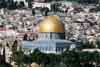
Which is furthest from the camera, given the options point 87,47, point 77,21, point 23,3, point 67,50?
point 23,3

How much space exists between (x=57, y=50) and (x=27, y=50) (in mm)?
1046

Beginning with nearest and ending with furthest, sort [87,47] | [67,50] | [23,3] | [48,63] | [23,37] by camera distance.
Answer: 1. [48,63]
2. [67,50]
3. [87,47]
4. [23,37]
5. [23,3]

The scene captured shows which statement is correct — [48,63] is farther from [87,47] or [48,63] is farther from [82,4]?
[82,4]

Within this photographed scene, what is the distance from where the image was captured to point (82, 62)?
27.8 metres

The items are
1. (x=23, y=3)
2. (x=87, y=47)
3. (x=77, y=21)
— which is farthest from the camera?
(x=23, y=3)

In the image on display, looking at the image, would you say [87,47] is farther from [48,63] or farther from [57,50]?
[48,63]

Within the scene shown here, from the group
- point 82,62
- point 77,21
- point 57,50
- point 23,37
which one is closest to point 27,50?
point 57,50

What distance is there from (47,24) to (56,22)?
33 centimetres

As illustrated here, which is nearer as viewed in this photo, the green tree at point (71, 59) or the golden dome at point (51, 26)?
the green tree at point (71, 59)

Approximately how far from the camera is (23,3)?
4766 centimetres

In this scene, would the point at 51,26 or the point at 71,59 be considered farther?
the point at 51,26

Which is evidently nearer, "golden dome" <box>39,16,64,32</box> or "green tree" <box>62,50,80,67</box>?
"green tree" <box>62,50,80,67</box>

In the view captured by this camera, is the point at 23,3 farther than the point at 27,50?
Yes

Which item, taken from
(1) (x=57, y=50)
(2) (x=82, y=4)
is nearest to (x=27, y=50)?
(1) (x=57, y=50)
